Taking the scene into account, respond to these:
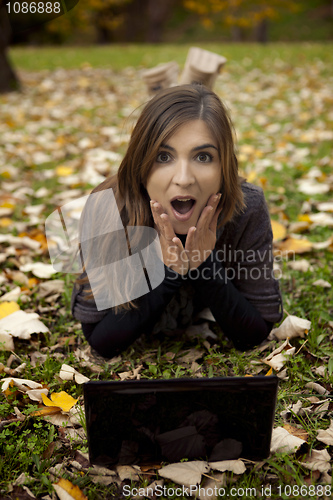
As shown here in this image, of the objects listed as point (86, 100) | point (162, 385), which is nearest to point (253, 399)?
point (162, 385)

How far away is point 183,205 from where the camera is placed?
151 centimetres

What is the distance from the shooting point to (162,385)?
1.24 meters

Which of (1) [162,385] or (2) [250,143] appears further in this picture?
(2) [250,143]

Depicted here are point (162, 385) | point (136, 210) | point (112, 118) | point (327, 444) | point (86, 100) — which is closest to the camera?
point (162, 385)

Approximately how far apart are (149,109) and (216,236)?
557 mm

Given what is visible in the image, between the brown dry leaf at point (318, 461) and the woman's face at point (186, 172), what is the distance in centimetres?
85

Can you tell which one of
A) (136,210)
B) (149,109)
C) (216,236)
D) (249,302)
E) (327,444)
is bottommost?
(327,444)

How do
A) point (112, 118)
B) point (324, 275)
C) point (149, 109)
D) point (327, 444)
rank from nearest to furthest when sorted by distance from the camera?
point (327, 444), point (149, 109), point (324, 275), point (112, 118)

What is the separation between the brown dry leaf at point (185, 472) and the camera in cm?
128

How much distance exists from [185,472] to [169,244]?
727 millimetres

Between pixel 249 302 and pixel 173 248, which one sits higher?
pixel 173 248

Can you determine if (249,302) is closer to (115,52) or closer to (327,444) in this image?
(327,444)

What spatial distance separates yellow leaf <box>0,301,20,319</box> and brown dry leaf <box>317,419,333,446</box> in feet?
4.56

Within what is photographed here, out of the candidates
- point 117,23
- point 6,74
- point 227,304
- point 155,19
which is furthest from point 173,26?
point 227,304
